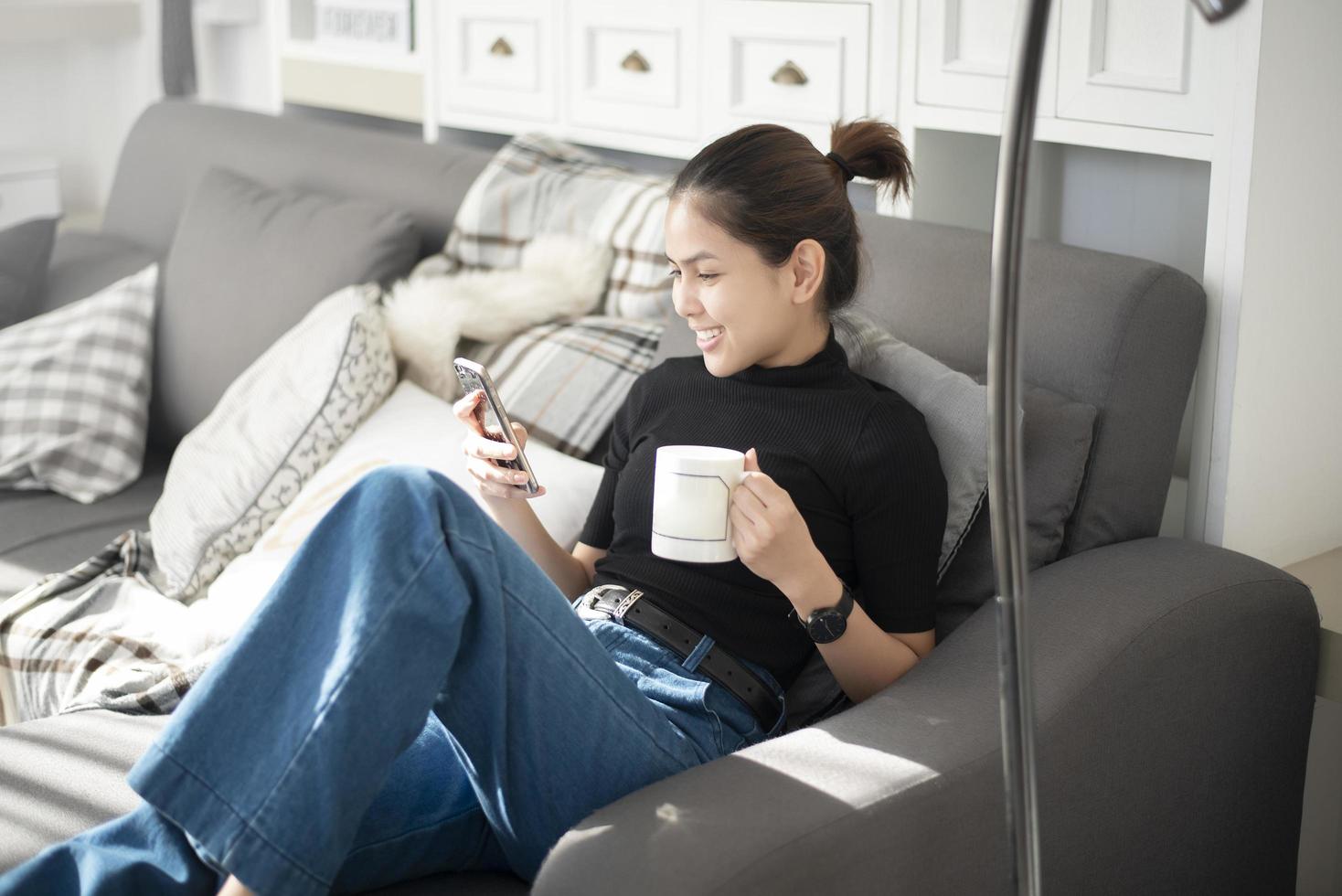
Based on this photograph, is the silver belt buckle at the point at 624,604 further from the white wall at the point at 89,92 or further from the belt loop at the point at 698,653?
the white wall at the point at 89,92

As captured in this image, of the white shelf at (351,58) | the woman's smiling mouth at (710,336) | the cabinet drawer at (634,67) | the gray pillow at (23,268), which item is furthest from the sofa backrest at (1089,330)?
the gray pillow at (23,268)

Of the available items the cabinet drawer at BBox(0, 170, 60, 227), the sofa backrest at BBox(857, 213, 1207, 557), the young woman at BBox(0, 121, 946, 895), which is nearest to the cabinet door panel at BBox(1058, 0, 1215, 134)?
the sofa backrest at BBox(857, 213, 1207, 557)

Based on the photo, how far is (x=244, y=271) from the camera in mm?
2416

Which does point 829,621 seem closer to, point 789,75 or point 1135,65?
point 1135,65

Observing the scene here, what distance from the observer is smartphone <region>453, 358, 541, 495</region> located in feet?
4.52

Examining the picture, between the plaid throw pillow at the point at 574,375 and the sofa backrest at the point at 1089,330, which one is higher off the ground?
the sofa backrest at the point at 1089,330

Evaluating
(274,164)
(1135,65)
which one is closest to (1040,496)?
(1135,65)

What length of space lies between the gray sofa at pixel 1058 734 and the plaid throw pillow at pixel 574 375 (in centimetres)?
41

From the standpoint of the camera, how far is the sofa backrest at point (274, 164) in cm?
252

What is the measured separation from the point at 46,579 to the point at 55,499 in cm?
43

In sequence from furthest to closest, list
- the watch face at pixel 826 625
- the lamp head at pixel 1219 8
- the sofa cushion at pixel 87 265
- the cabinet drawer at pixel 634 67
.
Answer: the sofa cushion at pixel 87 265 < the cabinet drawer at pixel 634 67 < the watch face at pixel 826 625 < the lamp head at pixel 1219 8

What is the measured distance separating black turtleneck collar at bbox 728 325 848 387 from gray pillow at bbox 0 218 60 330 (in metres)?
1.66

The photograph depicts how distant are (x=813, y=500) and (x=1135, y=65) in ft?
2.23

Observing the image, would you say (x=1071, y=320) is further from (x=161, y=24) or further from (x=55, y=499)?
(x=161, y=24)
